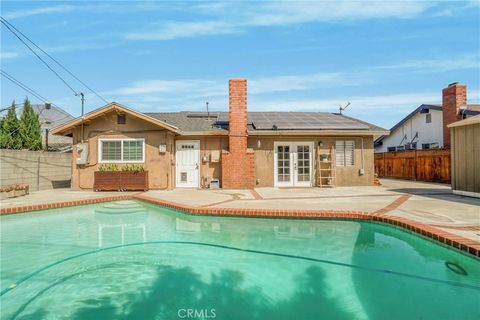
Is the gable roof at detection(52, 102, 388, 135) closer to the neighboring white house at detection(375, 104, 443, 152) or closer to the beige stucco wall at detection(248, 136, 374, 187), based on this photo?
the beige stucco wall at detection(248, 136, 374, 187)

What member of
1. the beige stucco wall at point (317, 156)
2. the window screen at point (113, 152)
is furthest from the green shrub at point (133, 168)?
the beige stucco wall at point (317, 156)

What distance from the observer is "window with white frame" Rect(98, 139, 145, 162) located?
1245cm

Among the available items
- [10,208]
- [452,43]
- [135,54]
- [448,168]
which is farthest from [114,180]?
[448,168]

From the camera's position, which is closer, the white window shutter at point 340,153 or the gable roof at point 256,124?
the gable roof at point 256,124

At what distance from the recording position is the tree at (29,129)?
1672cm

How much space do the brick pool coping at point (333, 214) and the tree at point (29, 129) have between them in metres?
11.1

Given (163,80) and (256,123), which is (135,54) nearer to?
(163,80)

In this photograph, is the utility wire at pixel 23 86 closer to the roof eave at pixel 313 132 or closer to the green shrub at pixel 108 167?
the green shrub at pixel 108 167

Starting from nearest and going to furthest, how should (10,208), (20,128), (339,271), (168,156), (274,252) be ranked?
(339,271) → (274,252) → (10,208) → (168,156) → (20,128)

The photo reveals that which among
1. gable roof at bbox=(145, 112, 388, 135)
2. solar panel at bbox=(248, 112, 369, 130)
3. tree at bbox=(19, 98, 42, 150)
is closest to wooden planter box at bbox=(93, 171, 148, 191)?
gable roof at bbox=(145, 112, 388, 135)

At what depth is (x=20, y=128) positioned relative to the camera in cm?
1667

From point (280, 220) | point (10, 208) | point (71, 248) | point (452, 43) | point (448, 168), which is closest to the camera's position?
point (71, 248)

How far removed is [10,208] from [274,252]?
760cm

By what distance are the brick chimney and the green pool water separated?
46.8ft
